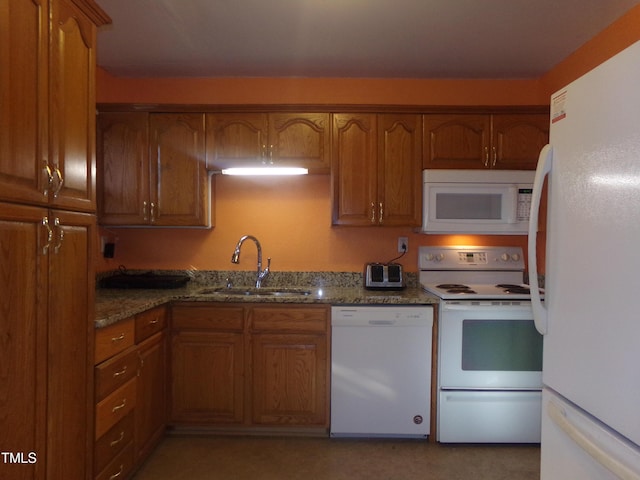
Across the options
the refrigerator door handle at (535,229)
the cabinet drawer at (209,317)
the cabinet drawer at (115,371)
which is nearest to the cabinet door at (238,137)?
the cabinet drawer at (209,317)

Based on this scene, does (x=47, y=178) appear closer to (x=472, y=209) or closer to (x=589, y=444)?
(x=589, y=444)

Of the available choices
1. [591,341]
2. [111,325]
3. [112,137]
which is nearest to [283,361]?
[111,325]

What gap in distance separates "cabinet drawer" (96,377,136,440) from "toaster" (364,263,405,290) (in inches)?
61.4

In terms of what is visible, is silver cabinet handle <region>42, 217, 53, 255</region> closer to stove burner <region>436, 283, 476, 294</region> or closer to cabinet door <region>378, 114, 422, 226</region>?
cabinet door <region>378, 114, 422, 226</region>

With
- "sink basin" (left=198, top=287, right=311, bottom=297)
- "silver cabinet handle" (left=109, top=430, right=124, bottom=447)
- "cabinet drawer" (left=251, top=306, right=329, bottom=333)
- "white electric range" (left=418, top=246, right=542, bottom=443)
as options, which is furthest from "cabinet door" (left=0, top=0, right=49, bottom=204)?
"white electric range" (left=418, top=246, right=542, bottom=443)

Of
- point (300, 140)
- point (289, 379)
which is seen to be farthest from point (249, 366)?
point (300, 140)

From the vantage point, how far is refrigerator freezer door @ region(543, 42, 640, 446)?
90 centimetres

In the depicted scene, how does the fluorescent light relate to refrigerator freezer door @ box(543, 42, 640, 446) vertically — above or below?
above

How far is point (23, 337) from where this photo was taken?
3.86 ft

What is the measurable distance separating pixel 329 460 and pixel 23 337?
1.69 metres

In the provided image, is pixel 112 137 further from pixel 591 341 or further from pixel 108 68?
pixel 591 341

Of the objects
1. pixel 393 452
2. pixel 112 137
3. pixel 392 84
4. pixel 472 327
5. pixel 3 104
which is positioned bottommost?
pixel 393 452

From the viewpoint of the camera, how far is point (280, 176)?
2912 mm

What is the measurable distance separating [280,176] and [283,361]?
135cm
